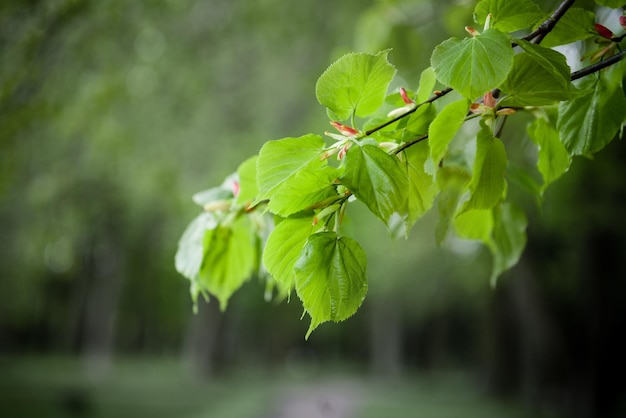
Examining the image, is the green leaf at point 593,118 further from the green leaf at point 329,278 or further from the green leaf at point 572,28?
the green leaf at point 329,278

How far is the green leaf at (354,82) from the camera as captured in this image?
3.12ft

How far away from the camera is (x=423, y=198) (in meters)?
1.07

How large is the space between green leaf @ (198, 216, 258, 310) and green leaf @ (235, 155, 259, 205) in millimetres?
103

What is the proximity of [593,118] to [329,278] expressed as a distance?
2.20 feet

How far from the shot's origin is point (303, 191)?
2.97 feet

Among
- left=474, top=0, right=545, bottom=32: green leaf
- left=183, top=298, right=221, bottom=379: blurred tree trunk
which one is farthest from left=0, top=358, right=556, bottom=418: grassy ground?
left=474, top=0, right=545, bottom=32: green leaf

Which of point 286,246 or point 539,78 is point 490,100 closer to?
point 539,78

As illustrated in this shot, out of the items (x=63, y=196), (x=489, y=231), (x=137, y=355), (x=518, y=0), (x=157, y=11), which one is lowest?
(x=137, y=355)

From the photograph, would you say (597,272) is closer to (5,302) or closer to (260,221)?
(260,221)

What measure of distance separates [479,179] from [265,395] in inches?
734

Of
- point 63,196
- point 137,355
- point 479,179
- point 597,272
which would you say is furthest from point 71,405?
point 137,355

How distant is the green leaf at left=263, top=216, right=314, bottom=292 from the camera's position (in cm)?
95

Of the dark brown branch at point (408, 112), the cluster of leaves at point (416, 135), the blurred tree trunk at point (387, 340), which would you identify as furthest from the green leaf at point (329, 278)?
the blurred tree trunk at point (387, 340)

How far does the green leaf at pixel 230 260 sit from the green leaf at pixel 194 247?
49 millimetres
